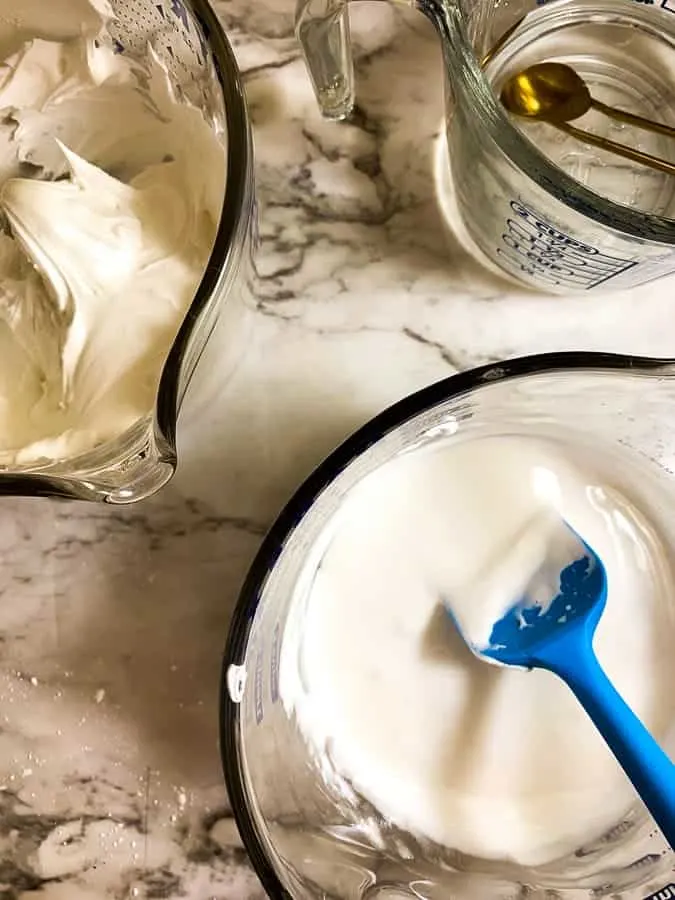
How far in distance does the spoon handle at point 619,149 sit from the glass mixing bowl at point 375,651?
17cm

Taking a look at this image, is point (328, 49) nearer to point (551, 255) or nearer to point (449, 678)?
point (551, 255)

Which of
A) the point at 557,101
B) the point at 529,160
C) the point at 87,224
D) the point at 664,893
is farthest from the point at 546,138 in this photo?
the point at 664,893

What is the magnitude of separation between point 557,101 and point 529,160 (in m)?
0.17

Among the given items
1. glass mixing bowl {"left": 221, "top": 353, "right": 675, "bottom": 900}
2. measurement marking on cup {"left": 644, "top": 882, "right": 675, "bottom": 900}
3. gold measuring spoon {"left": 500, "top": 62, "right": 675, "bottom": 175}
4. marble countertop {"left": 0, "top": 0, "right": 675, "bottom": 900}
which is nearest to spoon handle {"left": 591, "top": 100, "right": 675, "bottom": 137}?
gold measuring spoon {"left": 500, "top": 62, "right": 675, "bottom": 175}

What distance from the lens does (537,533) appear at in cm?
64

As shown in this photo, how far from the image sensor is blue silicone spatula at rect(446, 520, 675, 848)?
576 mm

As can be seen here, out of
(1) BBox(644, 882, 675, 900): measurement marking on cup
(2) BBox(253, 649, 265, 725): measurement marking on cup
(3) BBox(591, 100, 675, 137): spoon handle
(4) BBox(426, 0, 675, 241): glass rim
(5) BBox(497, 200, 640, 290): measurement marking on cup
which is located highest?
(3) BBox(591, 100, 675, 137): spoon handle

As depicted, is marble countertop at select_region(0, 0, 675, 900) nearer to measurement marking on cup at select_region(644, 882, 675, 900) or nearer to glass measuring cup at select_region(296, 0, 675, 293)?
glass measuring cup at select_region(296, 0, 675, 293)

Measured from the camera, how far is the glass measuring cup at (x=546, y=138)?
1.76 feet

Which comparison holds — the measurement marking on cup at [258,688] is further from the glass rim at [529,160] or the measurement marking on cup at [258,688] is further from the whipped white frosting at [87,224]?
the glass rim at [529,160]

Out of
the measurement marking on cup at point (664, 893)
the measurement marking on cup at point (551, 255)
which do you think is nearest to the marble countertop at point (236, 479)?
the measurement marking on cup at point (551, 255)

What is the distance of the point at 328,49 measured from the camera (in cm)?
57

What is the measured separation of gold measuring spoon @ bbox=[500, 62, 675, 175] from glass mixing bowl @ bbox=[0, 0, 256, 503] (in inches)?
8.2

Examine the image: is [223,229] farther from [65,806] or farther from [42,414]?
[65,806]
